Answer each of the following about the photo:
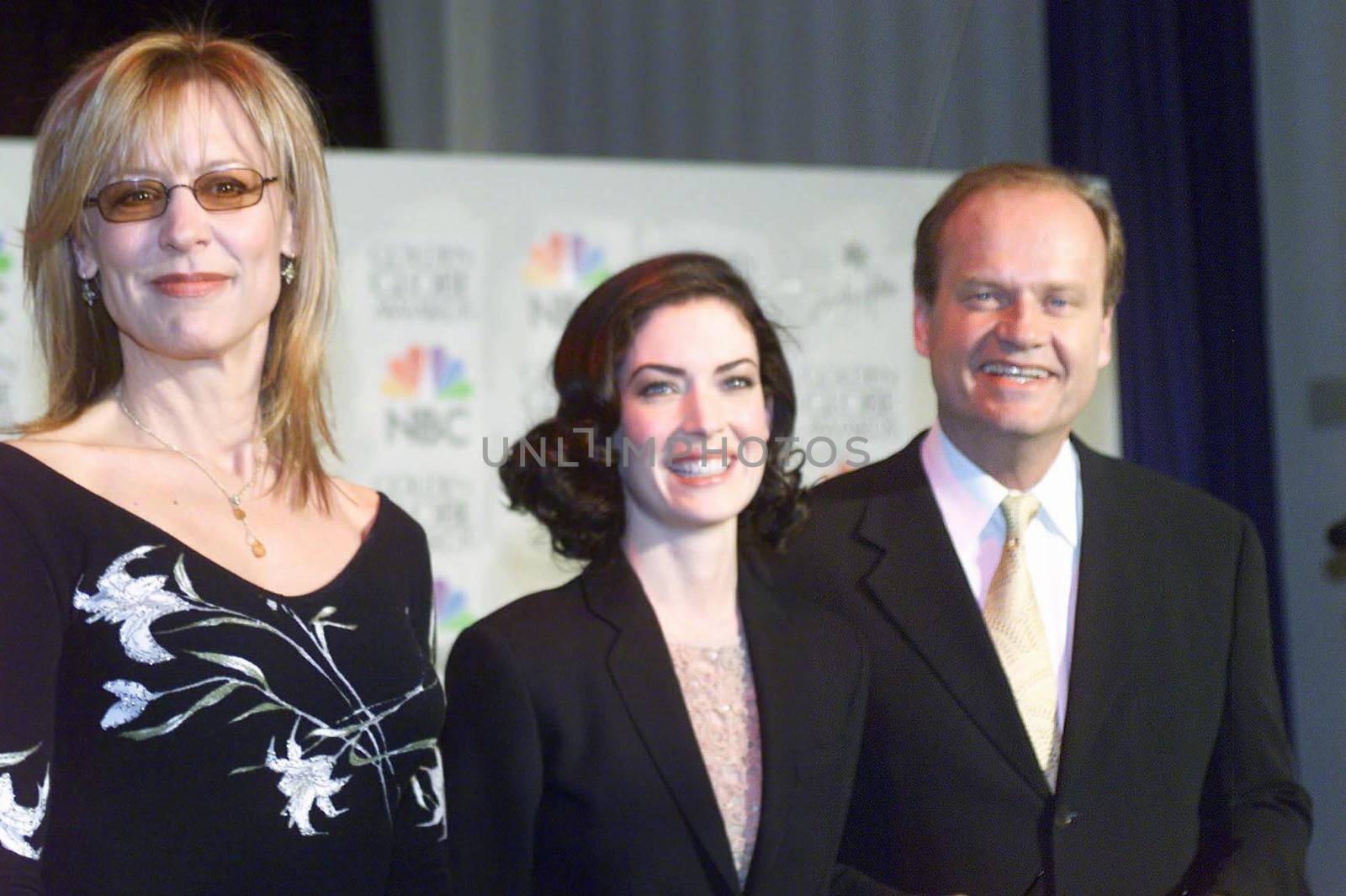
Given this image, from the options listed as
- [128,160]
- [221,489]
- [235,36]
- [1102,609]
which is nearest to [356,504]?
[221,489]

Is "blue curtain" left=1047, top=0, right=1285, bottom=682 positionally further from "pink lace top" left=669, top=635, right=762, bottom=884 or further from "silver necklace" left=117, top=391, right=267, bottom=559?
"silver necklace" left=117, top=391, right=267, bottom=559

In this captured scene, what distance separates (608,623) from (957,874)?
557 millimetres

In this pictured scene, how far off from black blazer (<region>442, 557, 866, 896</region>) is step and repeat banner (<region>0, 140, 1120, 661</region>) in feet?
6.40

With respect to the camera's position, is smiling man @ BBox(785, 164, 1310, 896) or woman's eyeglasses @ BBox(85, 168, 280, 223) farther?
smiling man @ BBox(785, 164, 1310, 896)

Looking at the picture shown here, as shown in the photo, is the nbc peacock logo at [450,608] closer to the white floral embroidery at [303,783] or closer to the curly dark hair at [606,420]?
the curly dark hair at [606,420]

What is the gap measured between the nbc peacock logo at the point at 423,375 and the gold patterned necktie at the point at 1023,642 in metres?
2.15

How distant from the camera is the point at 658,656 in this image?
2.05m

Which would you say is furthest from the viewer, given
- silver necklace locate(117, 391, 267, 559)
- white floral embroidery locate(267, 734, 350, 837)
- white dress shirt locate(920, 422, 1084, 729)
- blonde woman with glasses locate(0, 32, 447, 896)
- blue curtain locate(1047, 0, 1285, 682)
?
blue curtain locate(1047, 0, 1285, 682)

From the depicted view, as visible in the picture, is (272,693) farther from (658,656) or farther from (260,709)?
(658,656)

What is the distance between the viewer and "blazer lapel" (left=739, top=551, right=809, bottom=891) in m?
1.99

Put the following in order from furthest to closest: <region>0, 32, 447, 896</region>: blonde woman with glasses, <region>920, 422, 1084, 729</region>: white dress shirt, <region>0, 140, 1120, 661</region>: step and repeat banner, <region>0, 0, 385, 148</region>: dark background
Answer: <region>0, 0, 385, 148</region>: dark background < <region>0, 140, 1120, 661</region>: step and repeat banner < <region>920, 422, 1084, 729</region>: white dress shirt < <region>0, 32, 447, 896</region>: blonde woman with glasses

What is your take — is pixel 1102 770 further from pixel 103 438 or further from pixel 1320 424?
pixel 1320 424

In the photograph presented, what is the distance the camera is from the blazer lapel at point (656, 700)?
197 centimetres

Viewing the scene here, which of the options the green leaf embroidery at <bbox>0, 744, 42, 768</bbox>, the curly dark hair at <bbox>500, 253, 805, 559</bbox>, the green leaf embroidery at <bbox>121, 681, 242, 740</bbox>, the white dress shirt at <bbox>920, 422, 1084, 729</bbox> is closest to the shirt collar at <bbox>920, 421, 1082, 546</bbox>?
the white dress shirt at <bbox>920, 422, 1084, 729</bbox>
